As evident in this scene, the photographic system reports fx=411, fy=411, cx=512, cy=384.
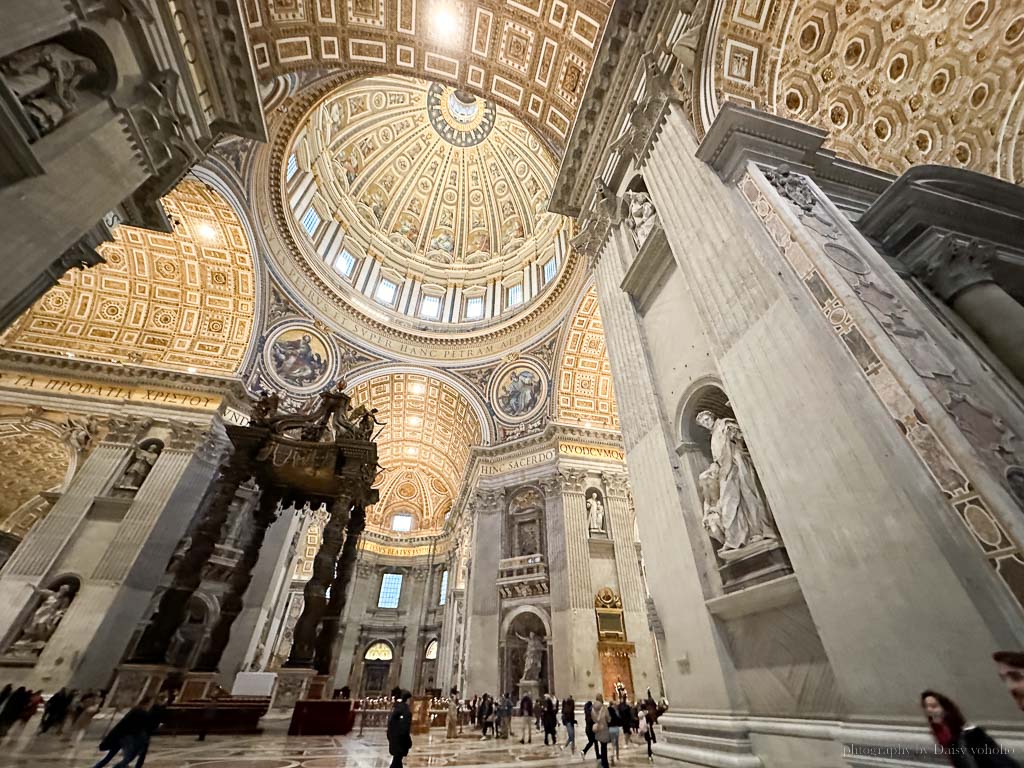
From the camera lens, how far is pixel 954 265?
13.0ft

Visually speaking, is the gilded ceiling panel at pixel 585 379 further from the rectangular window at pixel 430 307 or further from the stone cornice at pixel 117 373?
the stone cornice at pixel 117 373

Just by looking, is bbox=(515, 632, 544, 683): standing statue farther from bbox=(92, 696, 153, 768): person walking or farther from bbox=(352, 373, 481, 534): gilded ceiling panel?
bbox=(92, 696, 153, 768): person walking

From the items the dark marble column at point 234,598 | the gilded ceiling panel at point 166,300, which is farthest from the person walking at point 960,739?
the gilded ceiling panel at point 166,300

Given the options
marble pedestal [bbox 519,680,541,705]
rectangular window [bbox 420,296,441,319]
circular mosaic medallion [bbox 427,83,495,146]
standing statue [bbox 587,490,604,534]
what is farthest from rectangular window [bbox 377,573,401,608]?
circular mosaic medallion [bbox 427,83,495,146]

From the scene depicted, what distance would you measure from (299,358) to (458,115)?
16420 mm

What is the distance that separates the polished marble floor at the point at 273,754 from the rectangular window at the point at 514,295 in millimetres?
18578

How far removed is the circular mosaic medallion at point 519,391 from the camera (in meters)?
18.3

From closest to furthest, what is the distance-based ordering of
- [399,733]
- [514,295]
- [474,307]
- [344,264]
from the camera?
[399,733]
[344,264]
[514,295]
[474,307]

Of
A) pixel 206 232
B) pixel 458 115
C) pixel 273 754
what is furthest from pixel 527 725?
pixel 458 115

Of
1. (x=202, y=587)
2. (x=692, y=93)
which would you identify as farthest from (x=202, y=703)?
(x=692, y=93)

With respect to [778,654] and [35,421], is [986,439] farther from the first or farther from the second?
[35,421]

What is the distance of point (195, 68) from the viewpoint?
623 cm

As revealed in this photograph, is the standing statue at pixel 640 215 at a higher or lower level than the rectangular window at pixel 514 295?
lower

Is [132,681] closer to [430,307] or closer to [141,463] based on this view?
[141,463]
